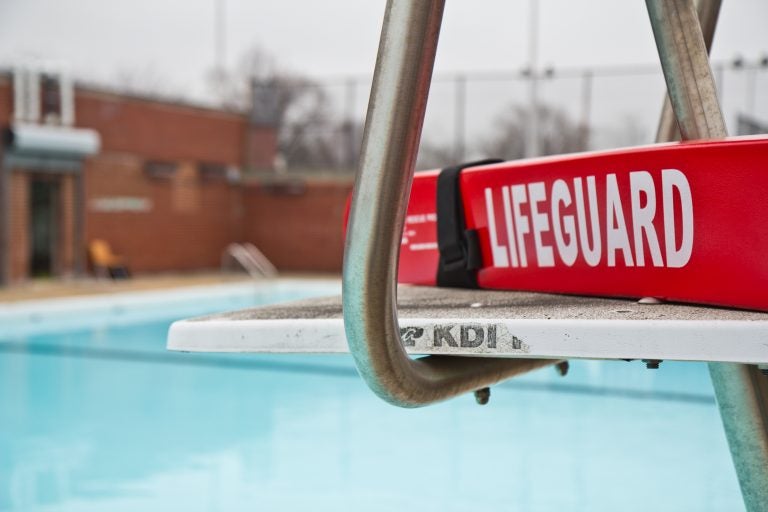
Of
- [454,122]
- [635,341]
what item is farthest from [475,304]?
[454,122]

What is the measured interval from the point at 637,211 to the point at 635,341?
0.31 m

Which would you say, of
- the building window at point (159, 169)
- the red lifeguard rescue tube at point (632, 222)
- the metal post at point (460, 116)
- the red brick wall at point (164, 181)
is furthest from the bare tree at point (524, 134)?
the red lifeguard rescue tube at point (632, 222)

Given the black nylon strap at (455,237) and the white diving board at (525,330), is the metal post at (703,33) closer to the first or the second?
the black nylon strap at (455,237)

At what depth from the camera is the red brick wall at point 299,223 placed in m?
23.8

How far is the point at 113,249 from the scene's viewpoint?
814 inches

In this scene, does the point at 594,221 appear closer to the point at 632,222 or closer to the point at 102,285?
the point at 632,222

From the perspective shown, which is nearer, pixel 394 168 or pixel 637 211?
pixel 394 168

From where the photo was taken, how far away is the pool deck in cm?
1688

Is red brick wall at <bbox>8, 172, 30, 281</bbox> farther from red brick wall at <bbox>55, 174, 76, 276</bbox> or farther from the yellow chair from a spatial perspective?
the yellow chair

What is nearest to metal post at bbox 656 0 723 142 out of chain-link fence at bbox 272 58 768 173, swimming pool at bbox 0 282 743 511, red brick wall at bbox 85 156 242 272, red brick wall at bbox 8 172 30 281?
swimming pool at bbox 0 282 743 511

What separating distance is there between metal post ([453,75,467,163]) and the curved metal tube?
21914mm

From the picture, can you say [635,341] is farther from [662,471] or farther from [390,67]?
[662,471]

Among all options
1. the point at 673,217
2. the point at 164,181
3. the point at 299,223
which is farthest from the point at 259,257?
the point at 673,217

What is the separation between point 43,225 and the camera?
19.2 meters
